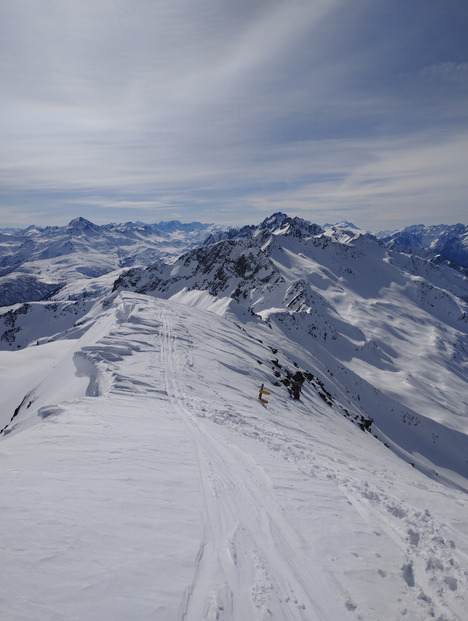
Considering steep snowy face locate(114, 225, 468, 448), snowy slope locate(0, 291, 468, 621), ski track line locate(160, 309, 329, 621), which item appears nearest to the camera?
snowy slope locate(0, 291, 468, 621)

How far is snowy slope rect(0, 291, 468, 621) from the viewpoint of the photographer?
14.3 ft

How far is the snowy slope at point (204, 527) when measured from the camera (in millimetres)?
4355

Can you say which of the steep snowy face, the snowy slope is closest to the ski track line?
the snowy slope

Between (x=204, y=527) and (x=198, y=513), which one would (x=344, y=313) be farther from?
(x=204, y=527)

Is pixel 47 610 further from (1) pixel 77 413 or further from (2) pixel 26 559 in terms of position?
(1) pixel 77 413

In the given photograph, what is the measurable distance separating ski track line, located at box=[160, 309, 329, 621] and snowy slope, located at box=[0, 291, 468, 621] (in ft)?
0.08

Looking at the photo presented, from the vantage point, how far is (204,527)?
6062 millimetres

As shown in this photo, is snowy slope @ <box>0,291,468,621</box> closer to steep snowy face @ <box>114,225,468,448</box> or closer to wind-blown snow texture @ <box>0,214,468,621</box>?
wind-blown snow texture @ <box>0,214,468,621</box>

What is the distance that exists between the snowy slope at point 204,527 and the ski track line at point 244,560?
25 millimetres

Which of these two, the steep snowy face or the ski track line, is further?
the steep snowy face

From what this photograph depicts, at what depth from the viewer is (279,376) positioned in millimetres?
25641

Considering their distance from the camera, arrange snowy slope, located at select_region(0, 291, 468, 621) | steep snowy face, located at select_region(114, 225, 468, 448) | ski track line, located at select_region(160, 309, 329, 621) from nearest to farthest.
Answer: snowy slope, located at select_region(0, 291, 468, 621), ski track line, located at select_region(160, 309, 329, 621), steep snowy face, located at select_region(114, 225, 468, 448)

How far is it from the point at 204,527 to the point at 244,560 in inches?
40.6

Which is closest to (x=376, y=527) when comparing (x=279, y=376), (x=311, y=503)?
(x=311, y=503)
